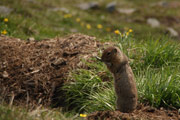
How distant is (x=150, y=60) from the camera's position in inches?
225

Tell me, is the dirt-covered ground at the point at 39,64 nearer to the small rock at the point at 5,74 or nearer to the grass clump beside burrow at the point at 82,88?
the small rock at the point at 5,74

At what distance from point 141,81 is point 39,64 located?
6.88 feet

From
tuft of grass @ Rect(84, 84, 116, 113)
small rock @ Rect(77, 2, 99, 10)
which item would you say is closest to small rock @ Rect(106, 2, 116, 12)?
small rock @ Rect(77, 2, 99, 10)

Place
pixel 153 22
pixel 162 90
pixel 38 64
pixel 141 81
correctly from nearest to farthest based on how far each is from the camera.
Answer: pixel 162 90 < pixel 141 81 < pixel 38 64 < pixel 153 22

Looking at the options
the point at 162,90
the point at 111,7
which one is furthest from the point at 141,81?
the point at 111,7

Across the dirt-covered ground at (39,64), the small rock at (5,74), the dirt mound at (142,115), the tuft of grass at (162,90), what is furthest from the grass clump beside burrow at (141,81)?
the small rock at (5,74)

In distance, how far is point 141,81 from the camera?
5.08 meters

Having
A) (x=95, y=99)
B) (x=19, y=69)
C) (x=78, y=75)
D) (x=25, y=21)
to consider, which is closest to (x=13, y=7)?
(x=25, y=21)

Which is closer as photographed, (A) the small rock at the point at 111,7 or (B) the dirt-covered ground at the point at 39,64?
(B) the dirt-covered ground at the point at 39,64

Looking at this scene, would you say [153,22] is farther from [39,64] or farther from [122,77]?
[122,77]

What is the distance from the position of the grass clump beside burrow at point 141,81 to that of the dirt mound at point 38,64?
1.28ft

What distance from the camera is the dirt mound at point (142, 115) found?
4.29m

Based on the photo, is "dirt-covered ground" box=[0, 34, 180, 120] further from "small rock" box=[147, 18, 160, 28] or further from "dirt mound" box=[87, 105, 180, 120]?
"small rock" box=[147, 18, 160, 28]

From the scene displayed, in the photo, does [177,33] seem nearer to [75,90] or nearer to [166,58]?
[166,58]
